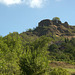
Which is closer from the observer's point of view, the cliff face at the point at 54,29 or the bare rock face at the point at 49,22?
the cliff face at the point at 54,29

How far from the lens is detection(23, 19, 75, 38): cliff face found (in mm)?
135337

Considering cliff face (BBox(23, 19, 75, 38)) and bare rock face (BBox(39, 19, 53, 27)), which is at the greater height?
bare rock face (BBox(39, 19, 53, 27))

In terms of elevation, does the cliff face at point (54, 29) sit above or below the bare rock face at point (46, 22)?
below

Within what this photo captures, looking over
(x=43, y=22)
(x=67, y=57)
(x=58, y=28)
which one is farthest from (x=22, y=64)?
(x=43, y=22)

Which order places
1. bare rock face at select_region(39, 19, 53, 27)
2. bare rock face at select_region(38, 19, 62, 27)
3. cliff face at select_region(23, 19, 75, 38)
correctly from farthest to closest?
bare rock face at select_region(39, 19, 53, 27) → bare rock face at select_region(38, 19, 62, 27) → cliff face at select_region(23, 19, 75, 38)

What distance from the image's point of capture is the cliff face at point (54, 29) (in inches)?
5328

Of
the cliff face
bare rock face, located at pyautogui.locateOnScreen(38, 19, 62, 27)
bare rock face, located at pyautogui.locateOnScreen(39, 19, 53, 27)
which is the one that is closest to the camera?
the cliff face

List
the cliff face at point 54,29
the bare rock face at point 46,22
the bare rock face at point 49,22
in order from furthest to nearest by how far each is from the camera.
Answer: the bare rock face at point 46,22, the bare rock face at point 49,22, the cliff face at point 54,29

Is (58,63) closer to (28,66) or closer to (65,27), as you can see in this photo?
(28,66)

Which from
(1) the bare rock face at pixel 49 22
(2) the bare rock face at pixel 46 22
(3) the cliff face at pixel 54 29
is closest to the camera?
(3) the cliff face at pixel 54 29

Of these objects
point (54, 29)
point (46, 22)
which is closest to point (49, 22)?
point (46, 22)

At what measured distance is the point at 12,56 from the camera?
76.5ft

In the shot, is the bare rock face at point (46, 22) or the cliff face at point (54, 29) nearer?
the cliff face at point (54, 29)

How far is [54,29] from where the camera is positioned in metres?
142
